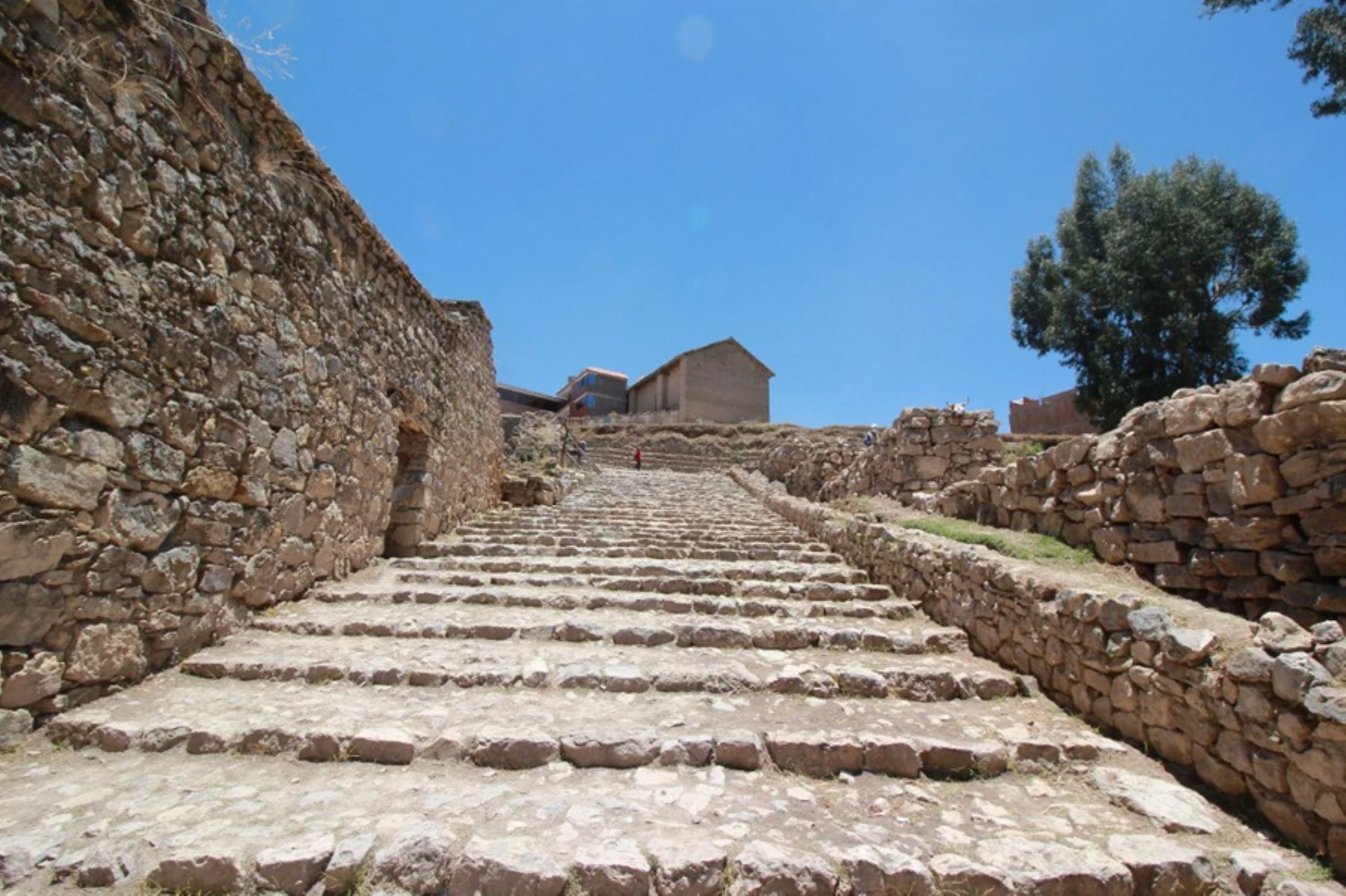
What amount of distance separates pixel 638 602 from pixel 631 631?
852 mm

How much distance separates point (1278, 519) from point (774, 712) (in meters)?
3.08

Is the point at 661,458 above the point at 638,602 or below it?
above

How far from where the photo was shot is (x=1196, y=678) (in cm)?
303

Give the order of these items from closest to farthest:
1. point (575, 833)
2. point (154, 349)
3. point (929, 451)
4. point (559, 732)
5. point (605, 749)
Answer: point (575, 833)
point (605, 749)
point (559, 732)
point (154, 349)
point (929, 451)

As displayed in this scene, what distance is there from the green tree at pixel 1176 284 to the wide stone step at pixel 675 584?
20.9 metres

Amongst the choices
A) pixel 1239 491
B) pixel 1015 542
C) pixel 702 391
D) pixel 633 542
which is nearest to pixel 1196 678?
pixel 1239 491

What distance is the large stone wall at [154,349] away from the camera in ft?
10.3

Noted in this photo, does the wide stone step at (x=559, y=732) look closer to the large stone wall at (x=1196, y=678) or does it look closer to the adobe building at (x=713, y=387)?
the large stone wall at (x=1196, y=678)

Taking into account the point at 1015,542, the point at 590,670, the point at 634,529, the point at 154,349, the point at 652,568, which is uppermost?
the point at 154,349

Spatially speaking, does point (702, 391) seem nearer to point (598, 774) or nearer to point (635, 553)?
point (635, 553)

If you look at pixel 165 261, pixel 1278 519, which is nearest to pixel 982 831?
pixel 1278 519

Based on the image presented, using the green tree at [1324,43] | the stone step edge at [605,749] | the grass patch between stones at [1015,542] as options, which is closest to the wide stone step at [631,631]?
the grass patch between stones at [1015,542]

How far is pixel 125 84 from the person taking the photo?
3678 mm

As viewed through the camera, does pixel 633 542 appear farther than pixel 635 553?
Yes
